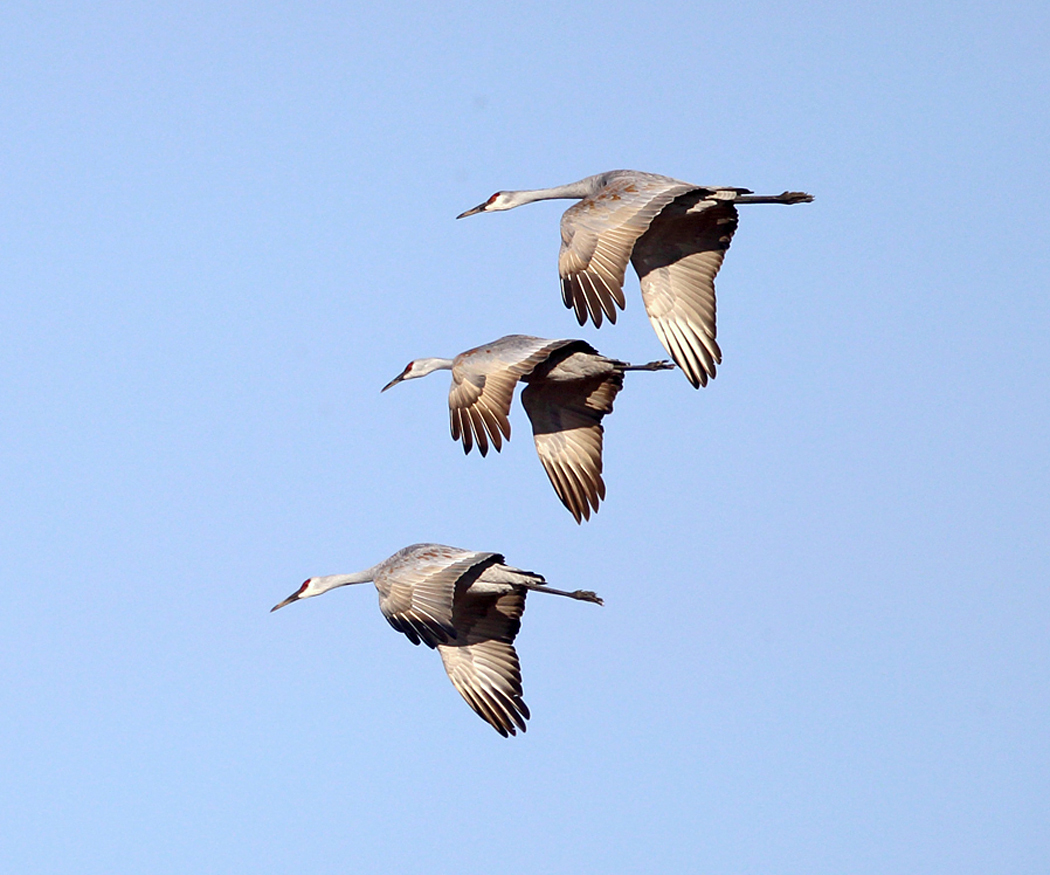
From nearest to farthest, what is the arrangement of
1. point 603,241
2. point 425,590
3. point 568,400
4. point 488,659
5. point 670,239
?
point 603,241 → point 425,590 → point 670,239 → point 488,659 → point 568,400

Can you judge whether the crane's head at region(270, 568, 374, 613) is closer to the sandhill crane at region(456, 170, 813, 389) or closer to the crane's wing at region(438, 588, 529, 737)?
the crane's wing at region(438, 588, 529, 737)

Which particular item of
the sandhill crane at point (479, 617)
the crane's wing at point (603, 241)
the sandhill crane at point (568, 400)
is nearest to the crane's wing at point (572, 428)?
the sandhill crane at point (568, 400)

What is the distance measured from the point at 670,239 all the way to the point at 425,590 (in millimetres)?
6126

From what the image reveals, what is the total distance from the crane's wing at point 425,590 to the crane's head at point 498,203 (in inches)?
240

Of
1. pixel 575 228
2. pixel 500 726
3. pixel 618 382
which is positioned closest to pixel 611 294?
pixel 575 228

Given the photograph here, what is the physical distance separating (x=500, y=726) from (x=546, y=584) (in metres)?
2.32

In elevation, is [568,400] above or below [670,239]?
below

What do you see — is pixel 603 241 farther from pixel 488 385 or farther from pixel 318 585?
pixel 318 585

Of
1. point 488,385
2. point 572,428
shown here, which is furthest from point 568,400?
point 488,385

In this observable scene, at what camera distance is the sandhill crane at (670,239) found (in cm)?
3072

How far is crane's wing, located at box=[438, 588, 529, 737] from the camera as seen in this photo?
1307 inches

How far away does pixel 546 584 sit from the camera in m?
33.9

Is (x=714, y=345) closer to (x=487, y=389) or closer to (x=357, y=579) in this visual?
(x=487, y=389)

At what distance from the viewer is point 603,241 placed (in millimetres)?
30453
